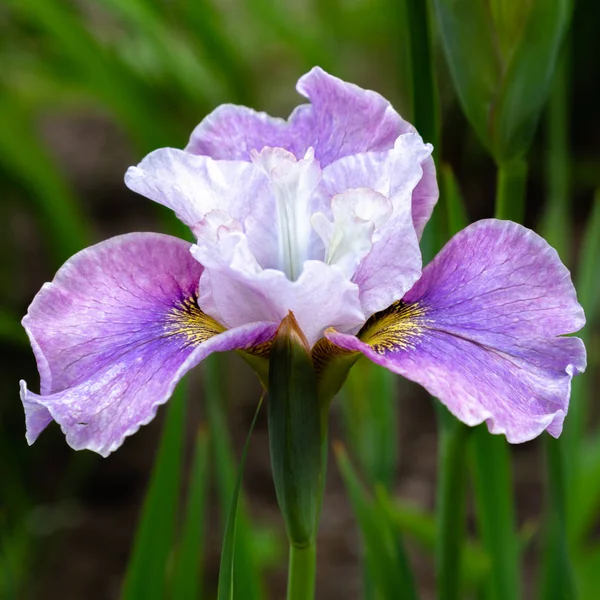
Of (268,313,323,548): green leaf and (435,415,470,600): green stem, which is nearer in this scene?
(268,313,323,548): green leaf

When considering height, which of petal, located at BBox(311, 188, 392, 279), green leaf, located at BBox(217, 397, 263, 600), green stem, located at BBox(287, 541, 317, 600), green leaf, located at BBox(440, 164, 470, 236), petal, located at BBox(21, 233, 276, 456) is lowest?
green stem, located at BBox(287, 541, 317, 600)

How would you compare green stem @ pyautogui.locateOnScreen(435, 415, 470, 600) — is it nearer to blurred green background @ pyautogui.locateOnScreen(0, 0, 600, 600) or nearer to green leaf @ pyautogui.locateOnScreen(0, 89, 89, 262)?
blurred green background @ pyautogui.locateOnScreen(0, 0, 600, 600)

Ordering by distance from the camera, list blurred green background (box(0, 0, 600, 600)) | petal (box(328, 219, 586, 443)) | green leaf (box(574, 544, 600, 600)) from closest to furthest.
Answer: petal (box(328, 219, 586, 443)) < green leaf (box(574, 544, 600, 600)) < blurred green background (box(0, 0, 600, 600))

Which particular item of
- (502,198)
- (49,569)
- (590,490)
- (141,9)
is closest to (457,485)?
(502,198)

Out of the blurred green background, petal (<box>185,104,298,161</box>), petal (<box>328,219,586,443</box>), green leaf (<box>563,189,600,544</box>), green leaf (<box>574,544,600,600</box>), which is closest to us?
petal (<box>328,219,586,443</box>)

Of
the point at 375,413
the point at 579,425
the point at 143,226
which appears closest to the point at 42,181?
the point at 143,226

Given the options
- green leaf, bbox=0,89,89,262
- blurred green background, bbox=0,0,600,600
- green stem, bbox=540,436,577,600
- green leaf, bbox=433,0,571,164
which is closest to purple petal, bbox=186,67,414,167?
green leaf, bbox=433,0,571,164

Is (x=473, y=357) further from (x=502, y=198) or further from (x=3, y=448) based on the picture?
(x=3, y=448)
